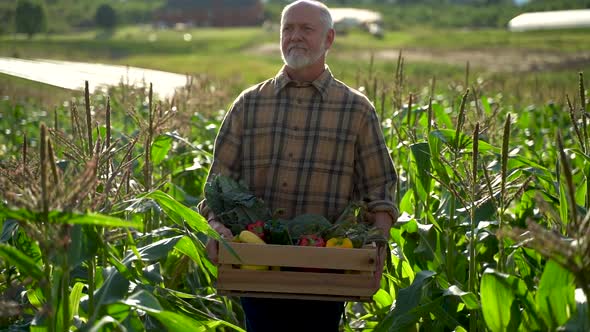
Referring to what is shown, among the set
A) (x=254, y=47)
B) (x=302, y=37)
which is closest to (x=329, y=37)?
(x=302, y=37)

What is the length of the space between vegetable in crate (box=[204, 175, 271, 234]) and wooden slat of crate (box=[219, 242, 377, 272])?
0.37 m

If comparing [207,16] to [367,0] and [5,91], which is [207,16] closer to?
[367,0]

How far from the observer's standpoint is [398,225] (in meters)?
4.71

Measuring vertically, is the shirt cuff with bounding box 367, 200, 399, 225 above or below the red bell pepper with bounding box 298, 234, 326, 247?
above

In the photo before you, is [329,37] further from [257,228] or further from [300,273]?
[300,273]

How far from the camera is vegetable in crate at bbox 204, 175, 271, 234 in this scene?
3.80 m

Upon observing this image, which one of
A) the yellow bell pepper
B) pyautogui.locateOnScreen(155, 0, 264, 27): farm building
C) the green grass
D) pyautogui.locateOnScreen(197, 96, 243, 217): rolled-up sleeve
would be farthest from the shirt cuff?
pyautogui.locateOnScreen(155, 0, 264, 27): farm building

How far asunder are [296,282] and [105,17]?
6412cm

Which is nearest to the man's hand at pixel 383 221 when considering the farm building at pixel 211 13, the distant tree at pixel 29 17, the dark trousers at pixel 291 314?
the dark trousers at pixel 291 314

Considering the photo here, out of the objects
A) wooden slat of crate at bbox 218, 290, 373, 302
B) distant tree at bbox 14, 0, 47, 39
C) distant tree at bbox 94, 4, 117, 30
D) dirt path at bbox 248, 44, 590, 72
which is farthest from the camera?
distant tree at bbox 94, 4, 117, 30

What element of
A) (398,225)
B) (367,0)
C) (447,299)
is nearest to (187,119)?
(398,225)

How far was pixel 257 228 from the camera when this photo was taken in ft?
12.0

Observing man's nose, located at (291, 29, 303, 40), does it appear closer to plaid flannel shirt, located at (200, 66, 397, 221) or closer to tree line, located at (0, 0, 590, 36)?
plaid flannel shirt, located at (200, 66, 397, 221)

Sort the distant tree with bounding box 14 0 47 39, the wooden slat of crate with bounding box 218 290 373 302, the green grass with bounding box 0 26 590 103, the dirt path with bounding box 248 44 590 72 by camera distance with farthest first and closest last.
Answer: the distant tree with bounding box 14 0 47 39 → the green grass with bounding box 0 26 590 103 → the dirt path with bounding box 248 44 590 72 → the wooden slat of crate with bounding box 218 290 373 302
